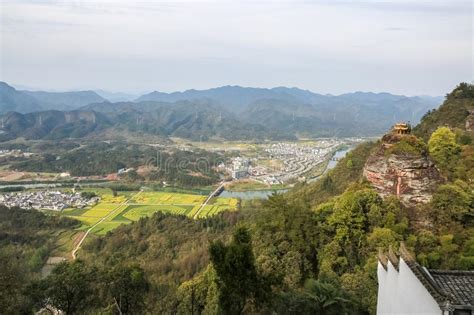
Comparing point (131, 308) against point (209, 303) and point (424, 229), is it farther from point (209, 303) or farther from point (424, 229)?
point (424, 229)

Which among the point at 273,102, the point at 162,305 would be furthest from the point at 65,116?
the point at 162,305

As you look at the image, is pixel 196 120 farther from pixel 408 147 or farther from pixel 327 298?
pixel 327 298

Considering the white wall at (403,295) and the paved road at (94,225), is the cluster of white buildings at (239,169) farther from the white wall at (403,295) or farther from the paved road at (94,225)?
the white wall at (403,295)

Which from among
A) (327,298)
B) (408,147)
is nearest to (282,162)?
(408,147)

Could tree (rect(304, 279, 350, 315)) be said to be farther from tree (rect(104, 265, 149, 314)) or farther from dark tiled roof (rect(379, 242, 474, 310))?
tree (rect(104, 265, 149, 314))

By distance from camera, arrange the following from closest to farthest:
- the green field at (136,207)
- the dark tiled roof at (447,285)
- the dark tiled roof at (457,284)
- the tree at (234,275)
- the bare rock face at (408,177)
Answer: the dark tiled roof at (447,285), the dark tiled roof at (457,284), the tree at (234,275), the bare rock face at (408,177), the green field at (136,207)

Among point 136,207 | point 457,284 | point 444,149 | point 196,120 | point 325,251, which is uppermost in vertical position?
point 196,120

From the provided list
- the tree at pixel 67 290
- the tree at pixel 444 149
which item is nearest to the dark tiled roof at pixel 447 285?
the tree at pixel 67 290
